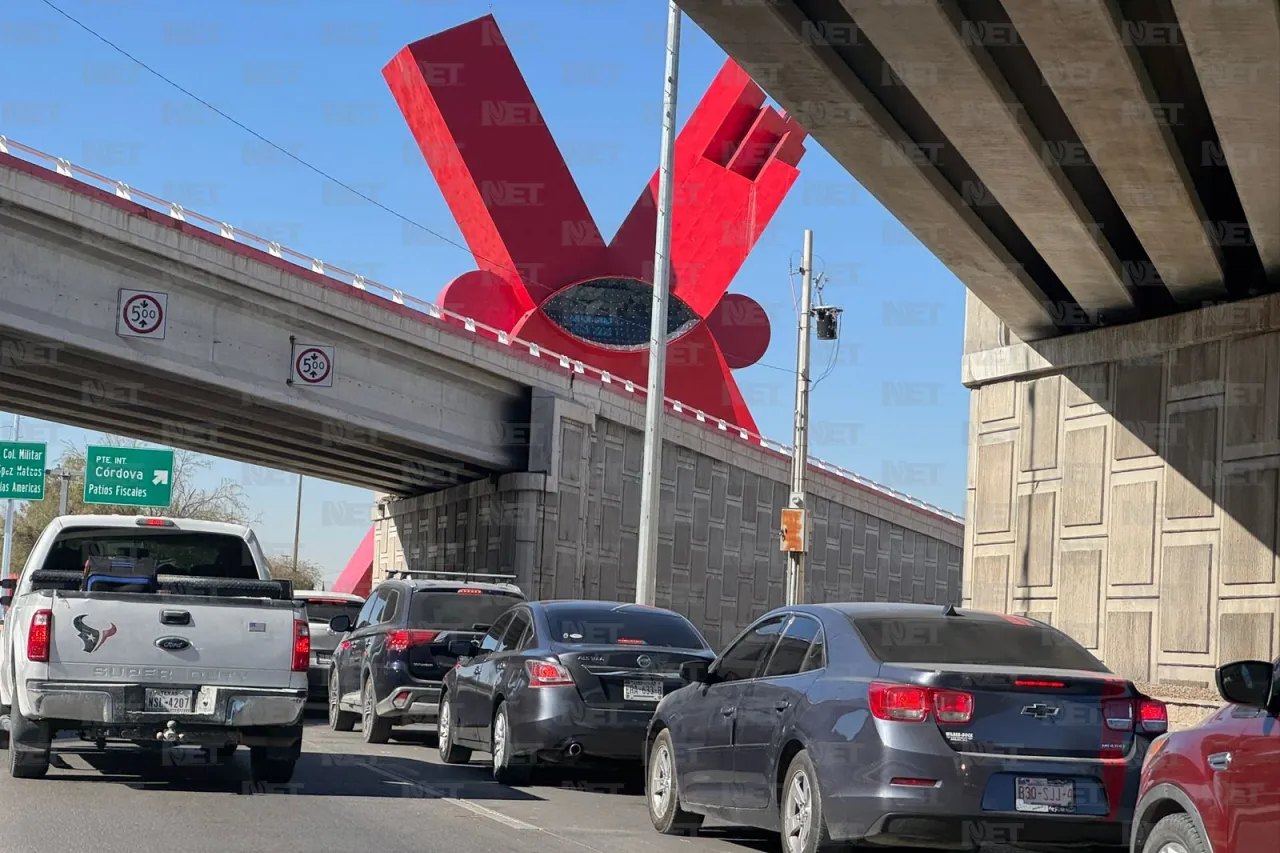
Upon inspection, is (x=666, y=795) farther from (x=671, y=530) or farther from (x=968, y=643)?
(x=671, y=530)

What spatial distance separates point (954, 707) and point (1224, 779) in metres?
2.31

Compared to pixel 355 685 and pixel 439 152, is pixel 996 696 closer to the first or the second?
pixel 355 685

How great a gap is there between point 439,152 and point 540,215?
13.0ft

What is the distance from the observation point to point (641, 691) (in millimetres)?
12961

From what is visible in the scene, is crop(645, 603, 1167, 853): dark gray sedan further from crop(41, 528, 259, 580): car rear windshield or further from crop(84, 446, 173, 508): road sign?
crop(84, 446, 173, 508): road sign

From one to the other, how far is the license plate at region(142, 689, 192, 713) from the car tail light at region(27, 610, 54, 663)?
0.73 meters

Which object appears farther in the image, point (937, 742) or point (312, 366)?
point (312, 366)

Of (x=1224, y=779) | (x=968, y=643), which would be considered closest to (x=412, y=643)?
(x=968, y=643)

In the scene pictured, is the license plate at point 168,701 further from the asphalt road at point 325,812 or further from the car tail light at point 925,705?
the car tail light at point 925,705

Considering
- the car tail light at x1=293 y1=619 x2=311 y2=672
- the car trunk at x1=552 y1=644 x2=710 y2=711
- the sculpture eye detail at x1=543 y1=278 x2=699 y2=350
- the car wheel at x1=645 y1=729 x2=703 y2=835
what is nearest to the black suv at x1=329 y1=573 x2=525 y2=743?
the car trunk at x1=552 y1=644 x2=710 y2=711

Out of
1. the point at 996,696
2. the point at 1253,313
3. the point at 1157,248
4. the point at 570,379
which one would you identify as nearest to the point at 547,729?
the point at 996,696

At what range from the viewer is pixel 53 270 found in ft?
90.7

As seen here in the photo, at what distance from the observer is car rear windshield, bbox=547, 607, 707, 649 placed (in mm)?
13680

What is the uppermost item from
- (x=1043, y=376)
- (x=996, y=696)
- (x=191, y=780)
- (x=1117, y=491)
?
(x=1043, y=376)
